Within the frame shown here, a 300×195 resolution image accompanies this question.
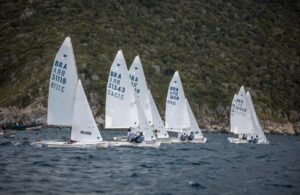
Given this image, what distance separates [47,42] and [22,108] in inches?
1480

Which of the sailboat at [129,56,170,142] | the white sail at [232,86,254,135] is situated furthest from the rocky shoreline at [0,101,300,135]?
the sailboat at [129,56,170,142]

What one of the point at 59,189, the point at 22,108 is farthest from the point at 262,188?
the point at 22,108

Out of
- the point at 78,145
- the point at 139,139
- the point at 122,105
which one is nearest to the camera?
the point at 78,145

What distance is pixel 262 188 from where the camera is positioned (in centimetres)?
3198

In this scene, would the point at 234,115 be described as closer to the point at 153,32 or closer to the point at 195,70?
the point at 195,70

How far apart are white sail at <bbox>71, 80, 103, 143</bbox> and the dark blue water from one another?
1.37 meters

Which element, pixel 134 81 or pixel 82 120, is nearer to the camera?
pixel 82 120

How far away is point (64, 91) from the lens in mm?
47125

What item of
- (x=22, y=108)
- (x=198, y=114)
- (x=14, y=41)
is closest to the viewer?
(x=22, y=108)

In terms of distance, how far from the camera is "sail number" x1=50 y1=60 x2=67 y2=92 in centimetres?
4720

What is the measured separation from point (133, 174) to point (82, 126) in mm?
13671

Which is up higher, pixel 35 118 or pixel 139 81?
pixel 35 118

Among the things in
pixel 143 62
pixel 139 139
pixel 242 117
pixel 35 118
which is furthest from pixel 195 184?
pixel 143 62

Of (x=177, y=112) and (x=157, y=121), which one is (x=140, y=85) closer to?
(x=157, y=121)
